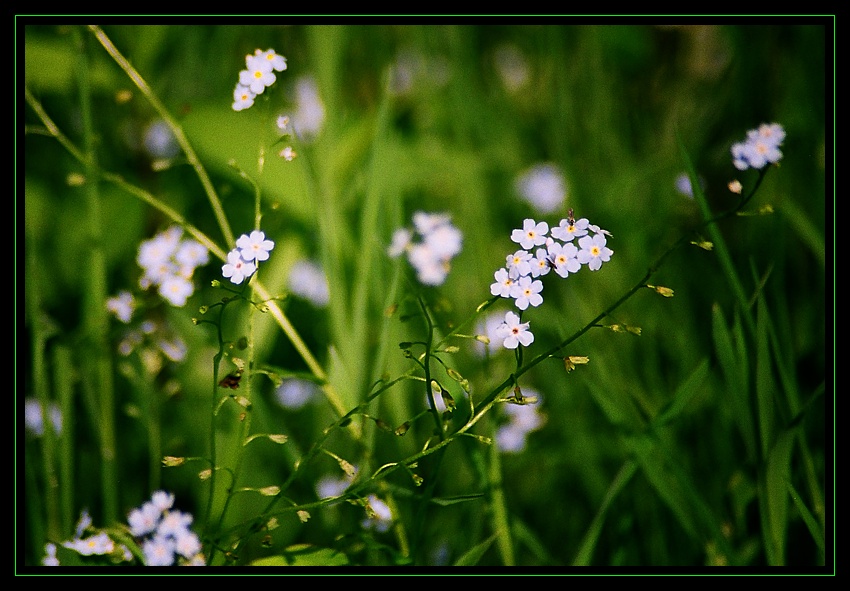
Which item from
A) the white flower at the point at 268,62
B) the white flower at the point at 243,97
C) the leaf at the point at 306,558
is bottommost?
the leaf at the point at 306,558

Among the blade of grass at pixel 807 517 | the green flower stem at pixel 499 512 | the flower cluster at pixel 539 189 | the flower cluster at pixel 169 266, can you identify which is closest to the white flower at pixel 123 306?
the flower cluster at pixel 169 266

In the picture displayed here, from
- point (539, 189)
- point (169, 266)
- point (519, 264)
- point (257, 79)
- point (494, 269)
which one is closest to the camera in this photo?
point (519, 264)

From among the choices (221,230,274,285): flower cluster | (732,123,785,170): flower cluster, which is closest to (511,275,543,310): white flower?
(221,230,274,285): flower cluster

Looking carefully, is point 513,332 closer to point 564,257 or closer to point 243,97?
point 564,257

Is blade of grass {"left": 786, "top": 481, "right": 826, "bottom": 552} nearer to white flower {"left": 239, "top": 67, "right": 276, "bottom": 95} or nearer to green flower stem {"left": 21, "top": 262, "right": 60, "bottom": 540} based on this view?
white flower {"left": 239, "top": 67, "right": 276, "bottom": 95}

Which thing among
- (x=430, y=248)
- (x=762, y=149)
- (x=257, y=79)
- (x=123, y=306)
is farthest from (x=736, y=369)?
(x=123, y=306)

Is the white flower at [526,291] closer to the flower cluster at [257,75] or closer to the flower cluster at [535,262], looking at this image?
the flower cluster at [535,262]

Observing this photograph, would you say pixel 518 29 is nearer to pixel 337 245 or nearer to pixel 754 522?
pixel 337 245
